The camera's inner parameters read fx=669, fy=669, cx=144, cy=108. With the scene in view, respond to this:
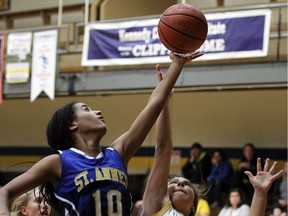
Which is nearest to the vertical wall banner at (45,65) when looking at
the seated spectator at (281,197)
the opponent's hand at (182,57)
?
the seated spectator at (281,197)

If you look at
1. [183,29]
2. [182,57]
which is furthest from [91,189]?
[183,29]

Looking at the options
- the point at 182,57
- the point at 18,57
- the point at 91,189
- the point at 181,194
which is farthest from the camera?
the point at 18,57

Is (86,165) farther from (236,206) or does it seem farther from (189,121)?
(189,121)

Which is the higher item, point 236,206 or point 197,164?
point 197,164

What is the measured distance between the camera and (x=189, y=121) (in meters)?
12.4

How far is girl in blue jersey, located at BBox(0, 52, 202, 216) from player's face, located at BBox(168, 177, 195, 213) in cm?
Result: 84

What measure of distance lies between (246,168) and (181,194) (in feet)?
21.9

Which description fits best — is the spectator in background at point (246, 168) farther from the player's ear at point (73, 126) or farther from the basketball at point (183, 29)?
the player's ear at point (73, 126)

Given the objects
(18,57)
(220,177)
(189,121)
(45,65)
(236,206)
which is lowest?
(236,206)

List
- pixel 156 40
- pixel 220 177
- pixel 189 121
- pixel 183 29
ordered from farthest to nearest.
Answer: pixel 189 121 → pixel 220 177 → pixel 156 40 → pixel 183 29

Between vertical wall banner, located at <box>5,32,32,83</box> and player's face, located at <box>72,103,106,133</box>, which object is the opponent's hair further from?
vertical wall banner, located at <box>5,32,32,83</box>

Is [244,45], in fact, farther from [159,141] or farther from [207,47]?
[159,141]

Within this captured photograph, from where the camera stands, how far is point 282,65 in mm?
9312

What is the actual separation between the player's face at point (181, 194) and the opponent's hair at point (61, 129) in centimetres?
100
